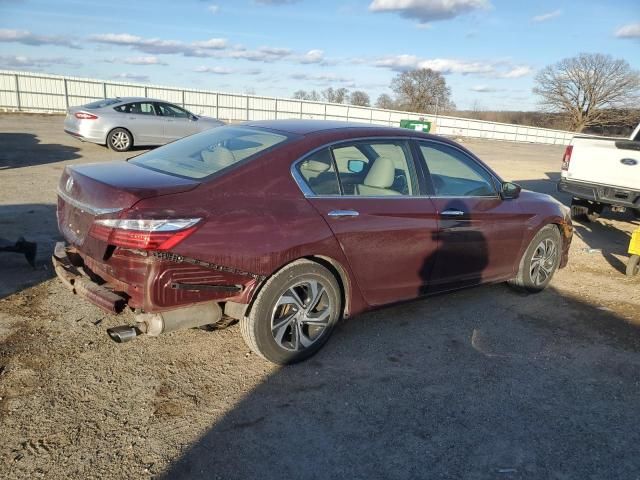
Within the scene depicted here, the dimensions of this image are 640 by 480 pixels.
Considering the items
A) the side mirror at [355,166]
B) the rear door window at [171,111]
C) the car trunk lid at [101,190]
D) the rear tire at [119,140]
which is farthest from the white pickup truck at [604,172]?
the rear tire at [119,140]

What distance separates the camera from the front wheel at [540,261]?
5344 mm

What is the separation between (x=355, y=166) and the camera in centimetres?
409

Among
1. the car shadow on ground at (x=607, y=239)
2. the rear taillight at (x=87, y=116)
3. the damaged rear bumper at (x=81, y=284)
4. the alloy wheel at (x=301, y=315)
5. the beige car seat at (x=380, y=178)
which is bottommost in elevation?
the car shadow on ground at (x=607, y=239)

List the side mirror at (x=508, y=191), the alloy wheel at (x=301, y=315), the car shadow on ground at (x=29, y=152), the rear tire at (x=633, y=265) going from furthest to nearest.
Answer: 1. the car shadow on ground at (x=29, y=152)
2. the rear tire at (x=633, y=265)
3. the side mirror at (x=508, y=191)
4. the alloy wheel at (x=301, y=315)

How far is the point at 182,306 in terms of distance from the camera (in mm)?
3195

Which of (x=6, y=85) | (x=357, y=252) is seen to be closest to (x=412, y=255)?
(x=357, y=252)

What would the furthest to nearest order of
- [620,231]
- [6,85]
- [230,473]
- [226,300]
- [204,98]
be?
[204,98], [6,85], [620,231], [226,300], [230,473]

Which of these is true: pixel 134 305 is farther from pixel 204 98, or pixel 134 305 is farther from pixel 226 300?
pixel 204 98

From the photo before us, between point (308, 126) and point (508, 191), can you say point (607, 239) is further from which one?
point (308, 126)

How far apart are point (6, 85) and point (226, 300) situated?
3175cm

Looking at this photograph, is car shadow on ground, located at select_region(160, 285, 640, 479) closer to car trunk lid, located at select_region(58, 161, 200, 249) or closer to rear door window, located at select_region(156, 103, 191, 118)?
car trunk lid, located at select_region(58, 161, 200, 249)

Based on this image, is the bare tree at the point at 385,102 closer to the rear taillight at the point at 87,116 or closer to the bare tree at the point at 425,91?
the bare tree at the point at 425,91

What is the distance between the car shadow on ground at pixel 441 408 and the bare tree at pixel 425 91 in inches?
2999

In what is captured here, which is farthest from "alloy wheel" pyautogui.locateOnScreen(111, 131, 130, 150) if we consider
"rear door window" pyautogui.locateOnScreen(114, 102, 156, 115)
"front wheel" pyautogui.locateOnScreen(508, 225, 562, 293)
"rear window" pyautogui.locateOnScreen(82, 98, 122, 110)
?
"front wheel" pyautogui.locateOnScreen(508, 225, 562, 293)
